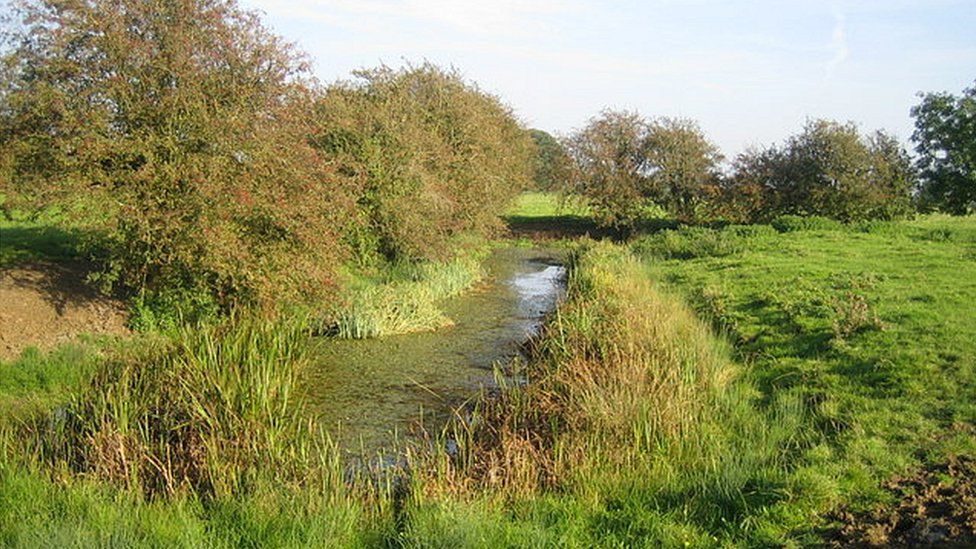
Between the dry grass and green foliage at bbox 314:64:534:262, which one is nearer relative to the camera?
the dry grass

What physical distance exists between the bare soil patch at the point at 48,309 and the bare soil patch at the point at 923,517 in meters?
12.9

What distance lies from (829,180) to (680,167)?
26.6ft

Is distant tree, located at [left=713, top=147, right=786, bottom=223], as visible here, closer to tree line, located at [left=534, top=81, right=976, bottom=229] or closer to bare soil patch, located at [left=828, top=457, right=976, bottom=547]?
tree line, located at [left=534, top=81, right=976, bottom=229]

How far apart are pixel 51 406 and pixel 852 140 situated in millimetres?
36389

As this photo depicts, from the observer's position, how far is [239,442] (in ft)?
27.2

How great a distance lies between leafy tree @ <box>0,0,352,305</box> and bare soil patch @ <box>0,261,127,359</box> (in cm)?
96

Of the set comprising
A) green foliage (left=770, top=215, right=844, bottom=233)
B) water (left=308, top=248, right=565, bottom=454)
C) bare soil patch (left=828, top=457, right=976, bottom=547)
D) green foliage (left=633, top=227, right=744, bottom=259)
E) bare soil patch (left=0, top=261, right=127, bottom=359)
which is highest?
green foliage (left=770, top=215, right=844, bottom=233)

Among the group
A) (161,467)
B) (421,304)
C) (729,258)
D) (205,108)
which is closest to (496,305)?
(421,304)

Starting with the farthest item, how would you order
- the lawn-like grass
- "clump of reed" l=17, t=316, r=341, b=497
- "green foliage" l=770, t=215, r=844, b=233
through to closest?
"green foliage" l=770, t=215, r=844, b=233 < the lawn-like grass < "clump of reed" l=17, t=316, r=341, b=497

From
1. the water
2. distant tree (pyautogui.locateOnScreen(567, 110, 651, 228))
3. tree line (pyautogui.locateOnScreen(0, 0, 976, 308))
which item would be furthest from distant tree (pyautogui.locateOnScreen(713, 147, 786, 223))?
tree line (pyautogui.locateOnScreen(0, 0, 976, 308))

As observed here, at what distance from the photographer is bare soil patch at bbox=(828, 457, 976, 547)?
654 centimetres

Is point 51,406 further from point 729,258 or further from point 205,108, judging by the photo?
point 729,258

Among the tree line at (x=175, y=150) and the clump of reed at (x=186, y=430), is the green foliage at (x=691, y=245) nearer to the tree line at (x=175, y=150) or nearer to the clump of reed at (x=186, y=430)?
the tree line at (x=175, y=150)

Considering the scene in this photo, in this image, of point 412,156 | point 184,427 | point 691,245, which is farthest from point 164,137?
point 691,245
